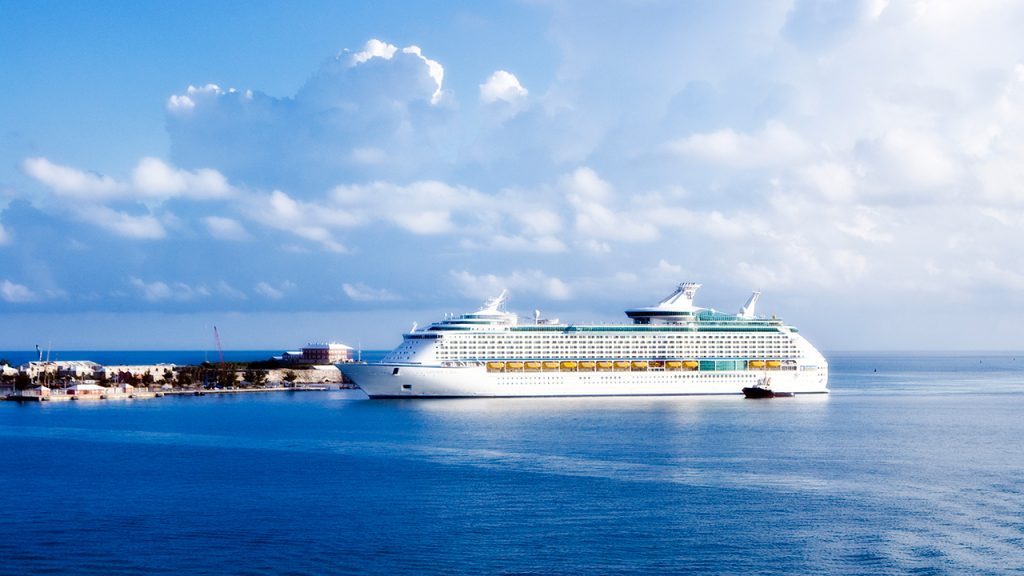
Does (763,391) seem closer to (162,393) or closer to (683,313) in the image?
(683,313)

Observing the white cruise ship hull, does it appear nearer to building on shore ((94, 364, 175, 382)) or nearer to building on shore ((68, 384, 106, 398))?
building on shore ((68, 384, 106, 398))

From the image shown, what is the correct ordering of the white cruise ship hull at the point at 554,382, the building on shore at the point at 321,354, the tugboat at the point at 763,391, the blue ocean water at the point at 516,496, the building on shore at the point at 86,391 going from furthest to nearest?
the building on shore at the point at 321,354 → the building on shore at the point at 86,391 → the tugboat at the point at 763,391 → the white cruise ship hull at the point at 554,382 → the blue ocean water at the point at 516,496

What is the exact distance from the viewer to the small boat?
294 feet

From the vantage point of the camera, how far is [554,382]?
88.0 metres

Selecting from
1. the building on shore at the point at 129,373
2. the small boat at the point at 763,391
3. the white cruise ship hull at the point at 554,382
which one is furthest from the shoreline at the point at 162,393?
the small boat at the point at 763,391

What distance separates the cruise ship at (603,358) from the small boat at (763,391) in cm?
33

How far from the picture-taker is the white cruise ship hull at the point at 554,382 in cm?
8394

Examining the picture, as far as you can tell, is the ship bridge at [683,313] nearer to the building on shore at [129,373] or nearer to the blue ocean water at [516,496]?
the blue ocean water at [516,496]

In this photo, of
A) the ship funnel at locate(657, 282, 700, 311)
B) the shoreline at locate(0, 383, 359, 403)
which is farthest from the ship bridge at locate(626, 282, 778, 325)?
the shoreline at locate(0, 383, 359, 403)

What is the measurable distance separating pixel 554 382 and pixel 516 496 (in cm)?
5052

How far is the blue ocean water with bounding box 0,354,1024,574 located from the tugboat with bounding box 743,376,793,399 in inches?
824

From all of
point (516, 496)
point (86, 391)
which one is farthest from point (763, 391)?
point (86, 391)

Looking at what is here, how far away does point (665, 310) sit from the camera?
93750mm

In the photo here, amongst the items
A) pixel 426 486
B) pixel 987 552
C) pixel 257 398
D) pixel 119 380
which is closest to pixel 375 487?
pixel 426 486
